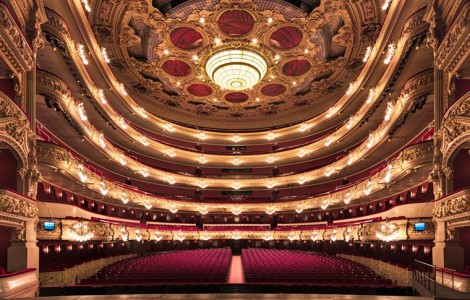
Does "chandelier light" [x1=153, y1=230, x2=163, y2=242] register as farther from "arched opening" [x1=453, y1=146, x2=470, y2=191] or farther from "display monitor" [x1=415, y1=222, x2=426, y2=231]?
"arched opening" [x1=453, y1=146, x2=470, y2=191]

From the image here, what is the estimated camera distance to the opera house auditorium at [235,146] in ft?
30.3

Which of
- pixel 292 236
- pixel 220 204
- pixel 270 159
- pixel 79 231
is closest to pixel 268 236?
pixel 292 236

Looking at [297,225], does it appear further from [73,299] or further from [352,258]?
[73,299]

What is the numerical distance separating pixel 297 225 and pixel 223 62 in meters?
15.7

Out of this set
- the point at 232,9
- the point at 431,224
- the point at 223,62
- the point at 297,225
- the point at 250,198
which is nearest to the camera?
the point at 431,224

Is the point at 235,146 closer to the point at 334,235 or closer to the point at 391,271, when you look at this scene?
the point at 334,235

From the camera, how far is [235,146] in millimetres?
33219

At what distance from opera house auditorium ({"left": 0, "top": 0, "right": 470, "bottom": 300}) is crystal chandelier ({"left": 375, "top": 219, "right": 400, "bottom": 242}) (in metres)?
0.05

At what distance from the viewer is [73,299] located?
16.9ft

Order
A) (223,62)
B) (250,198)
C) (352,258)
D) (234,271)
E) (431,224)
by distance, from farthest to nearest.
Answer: (250,198) < (352,258) < (223,62) < (234,271) < (431,224)

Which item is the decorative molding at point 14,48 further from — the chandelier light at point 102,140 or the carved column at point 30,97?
the chandelier light at point 102,140

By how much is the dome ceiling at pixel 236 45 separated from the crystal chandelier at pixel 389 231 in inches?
354

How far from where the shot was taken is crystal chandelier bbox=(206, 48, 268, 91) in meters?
19.3

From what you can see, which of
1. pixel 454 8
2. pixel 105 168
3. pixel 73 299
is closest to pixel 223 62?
pixel 105 168
